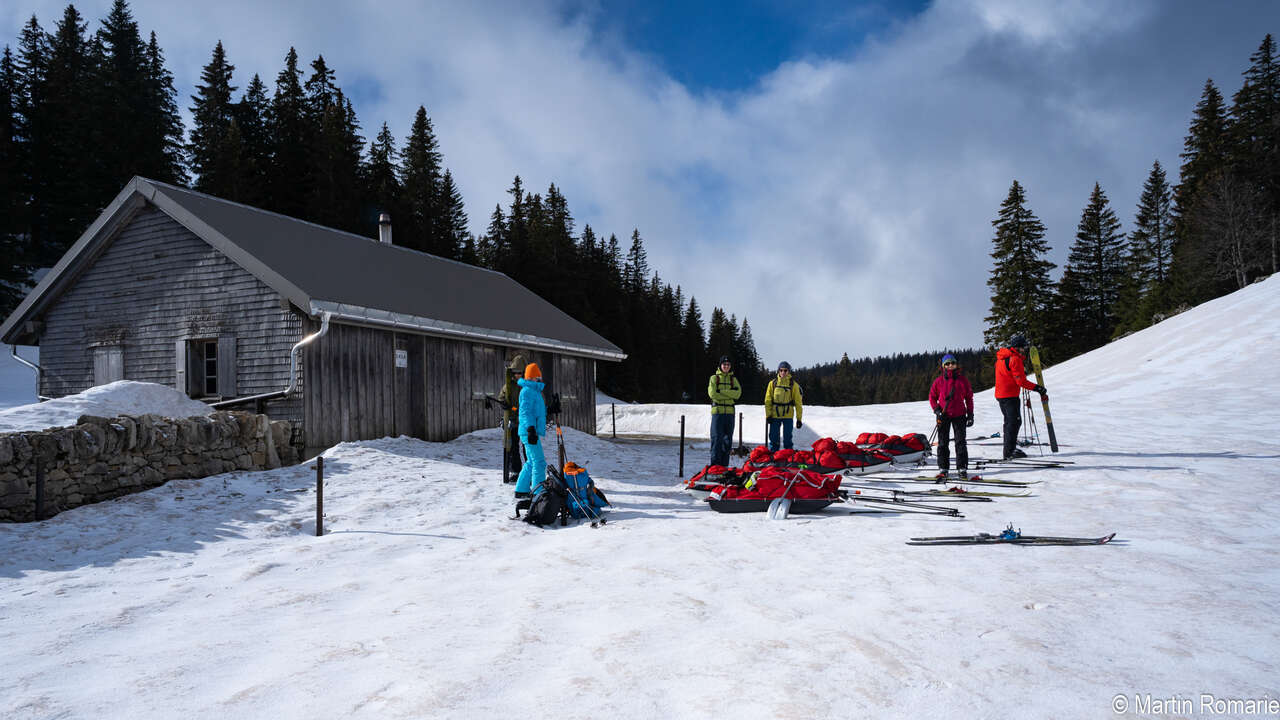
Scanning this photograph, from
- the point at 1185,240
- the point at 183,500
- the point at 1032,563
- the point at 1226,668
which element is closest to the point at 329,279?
the point at 183,500

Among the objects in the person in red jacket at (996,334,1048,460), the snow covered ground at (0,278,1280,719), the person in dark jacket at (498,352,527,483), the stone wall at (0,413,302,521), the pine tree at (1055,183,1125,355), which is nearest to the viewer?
the snow covered ground at (0,278,1280,719)

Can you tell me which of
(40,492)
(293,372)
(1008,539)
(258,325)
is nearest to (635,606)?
(1008,539)

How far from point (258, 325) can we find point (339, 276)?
7.17 feet

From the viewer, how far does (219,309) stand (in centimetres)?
1380

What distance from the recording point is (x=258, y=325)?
1334cm

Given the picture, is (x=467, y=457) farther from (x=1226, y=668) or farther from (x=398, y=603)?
(x=1226, y=668)

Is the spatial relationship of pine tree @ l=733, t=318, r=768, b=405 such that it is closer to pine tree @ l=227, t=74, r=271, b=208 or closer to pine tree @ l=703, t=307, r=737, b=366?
pine tree @ l=703, t=307, r=737, b=366

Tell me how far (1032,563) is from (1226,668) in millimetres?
2159

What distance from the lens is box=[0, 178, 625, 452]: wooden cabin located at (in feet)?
42.9

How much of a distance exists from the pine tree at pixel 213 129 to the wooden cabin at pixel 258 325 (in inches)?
765

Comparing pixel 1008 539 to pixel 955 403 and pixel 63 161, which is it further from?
pixel 63 161

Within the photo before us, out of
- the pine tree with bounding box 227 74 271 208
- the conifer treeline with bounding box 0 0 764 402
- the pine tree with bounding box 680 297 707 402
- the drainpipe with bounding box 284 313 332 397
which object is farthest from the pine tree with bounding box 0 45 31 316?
the pine tree with bounding box 680 297 707 402

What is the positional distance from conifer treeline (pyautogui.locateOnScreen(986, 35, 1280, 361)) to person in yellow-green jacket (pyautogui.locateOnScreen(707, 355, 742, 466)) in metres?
35.3

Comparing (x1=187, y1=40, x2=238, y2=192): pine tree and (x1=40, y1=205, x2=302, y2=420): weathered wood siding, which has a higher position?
(x1=187, y1=40, x2=238, y2=192): pine tree
